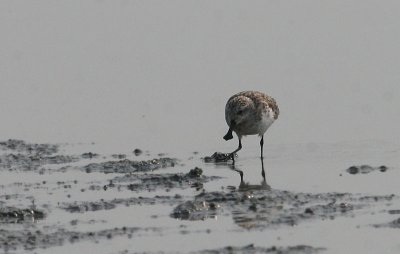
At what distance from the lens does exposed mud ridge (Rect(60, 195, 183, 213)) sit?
14.1 metres

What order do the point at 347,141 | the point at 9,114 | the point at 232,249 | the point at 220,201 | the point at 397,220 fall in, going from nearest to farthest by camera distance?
the point at 232,249 → the point at 397,220 → the point at 220,201 → the point at 347,141 → the point at 9,114

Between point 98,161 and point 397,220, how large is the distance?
5.64 m

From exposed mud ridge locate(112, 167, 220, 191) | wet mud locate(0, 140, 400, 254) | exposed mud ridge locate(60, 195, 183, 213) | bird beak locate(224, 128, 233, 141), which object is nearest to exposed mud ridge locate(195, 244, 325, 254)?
wet mud locate(0, 140, 400, 254)

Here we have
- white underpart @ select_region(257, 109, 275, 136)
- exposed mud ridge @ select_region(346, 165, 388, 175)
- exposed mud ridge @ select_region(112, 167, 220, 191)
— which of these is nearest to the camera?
exposed mud ridge @ select_region(112, 167, 220, 191)

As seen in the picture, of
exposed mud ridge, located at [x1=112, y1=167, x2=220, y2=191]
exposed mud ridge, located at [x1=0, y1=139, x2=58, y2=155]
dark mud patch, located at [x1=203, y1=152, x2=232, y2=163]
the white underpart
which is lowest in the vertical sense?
exposed mud ridge, located at [x1=112, y1=167, x2=220, y2=191]

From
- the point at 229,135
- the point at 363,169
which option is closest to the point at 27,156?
the point at 229,135

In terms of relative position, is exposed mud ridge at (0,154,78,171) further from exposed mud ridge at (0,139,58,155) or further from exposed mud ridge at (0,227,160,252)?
exposed mud ridge at (0,227,160,252)

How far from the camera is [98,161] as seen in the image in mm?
17406

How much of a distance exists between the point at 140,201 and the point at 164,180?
1243mm

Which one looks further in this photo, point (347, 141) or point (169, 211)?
point (347, 141)

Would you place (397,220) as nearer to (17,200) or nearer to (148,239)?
(148,239)

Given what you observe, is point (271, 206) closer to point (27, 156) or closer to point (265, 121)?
point (265, 121)

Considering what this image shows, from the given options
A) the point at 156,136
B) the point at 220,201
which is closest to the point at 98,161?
the point at 156,136

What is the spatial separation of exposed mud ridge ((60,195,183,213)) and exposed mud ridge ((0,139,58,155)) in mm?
3878
